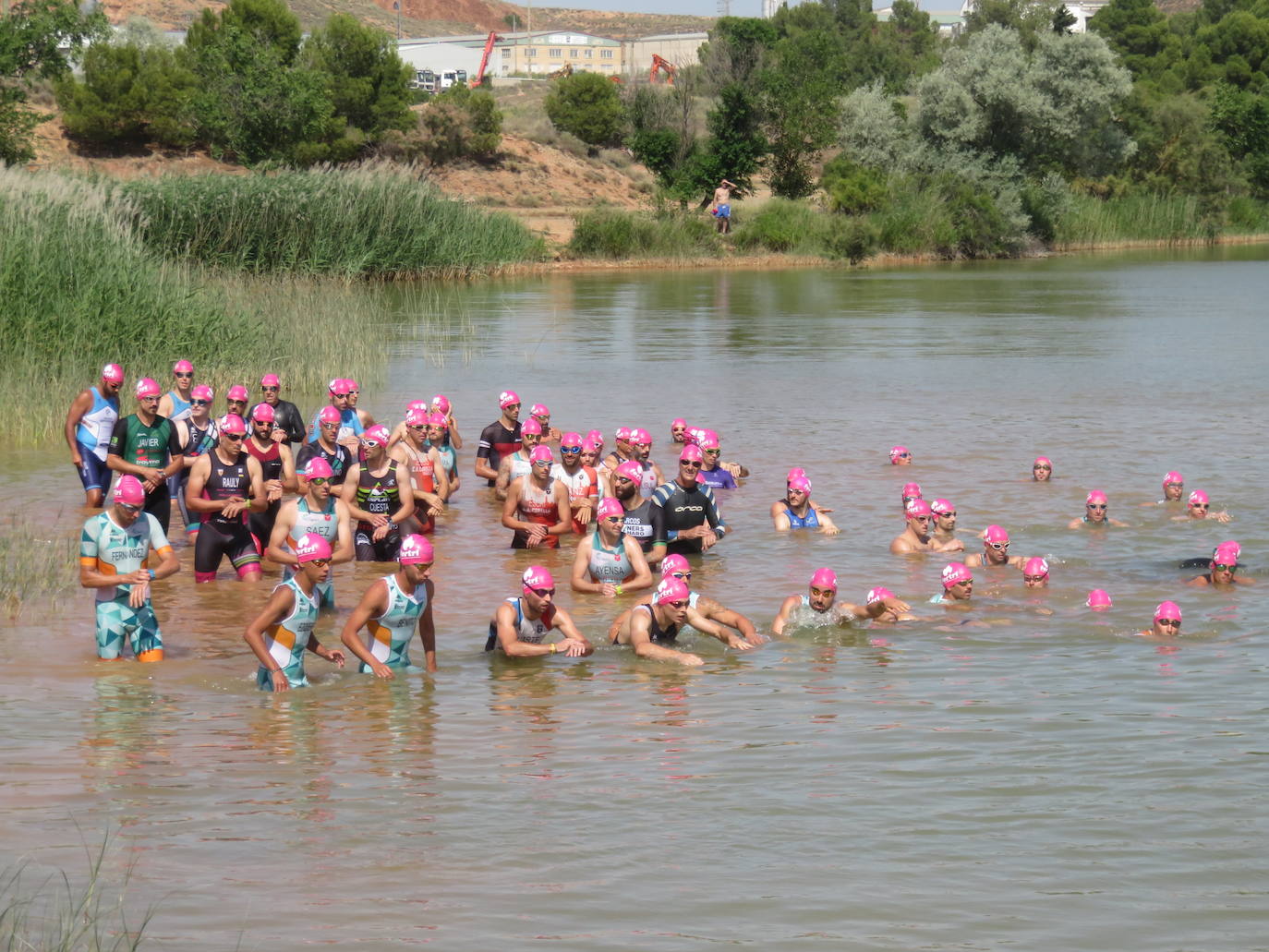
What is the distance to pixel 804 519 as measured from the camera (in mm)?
17062

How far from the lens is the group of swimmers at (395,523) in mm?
11102

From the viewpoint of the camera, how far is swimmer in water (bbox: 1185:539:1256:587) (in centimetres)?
1427

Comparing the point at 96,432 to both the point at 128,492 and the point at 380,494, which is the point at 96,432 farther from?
the point at 128,492

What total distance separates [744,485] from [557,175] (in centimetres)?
5379

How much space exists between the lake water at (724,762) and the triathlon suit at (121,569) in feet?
0.60

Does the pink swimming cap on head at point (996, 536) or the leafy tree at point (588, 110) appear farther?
the leafy tree at point (588, 110)

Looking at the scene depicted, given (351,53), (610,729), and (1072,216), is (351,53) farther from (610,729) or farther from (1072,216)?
(610,729)

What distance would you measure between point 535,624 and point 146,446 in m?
4.91

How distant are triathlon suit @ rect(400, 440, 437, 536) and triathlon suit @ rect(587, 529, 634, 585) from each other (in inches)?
87.8

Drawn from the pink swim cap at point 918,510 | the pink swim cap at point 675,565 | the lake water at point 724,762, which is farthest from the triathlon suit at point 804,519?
the pink swim cap at point 675,565

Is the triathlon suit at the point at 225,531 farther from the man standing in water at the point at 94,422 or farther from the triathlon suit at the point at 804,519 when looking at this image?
the triathlon suit at the point at 804,519

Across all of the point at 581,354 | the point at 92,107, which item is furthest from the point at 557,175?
the point at 581,354

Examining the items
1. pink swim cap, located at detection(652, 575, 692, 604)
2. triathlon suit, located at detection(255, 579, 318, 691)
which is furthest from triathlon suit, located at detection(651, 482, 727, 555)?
triathlon suit, located at detection(255, 579, 318, 691)

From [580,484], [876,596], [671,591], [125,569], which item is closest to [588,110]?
[580,484]
